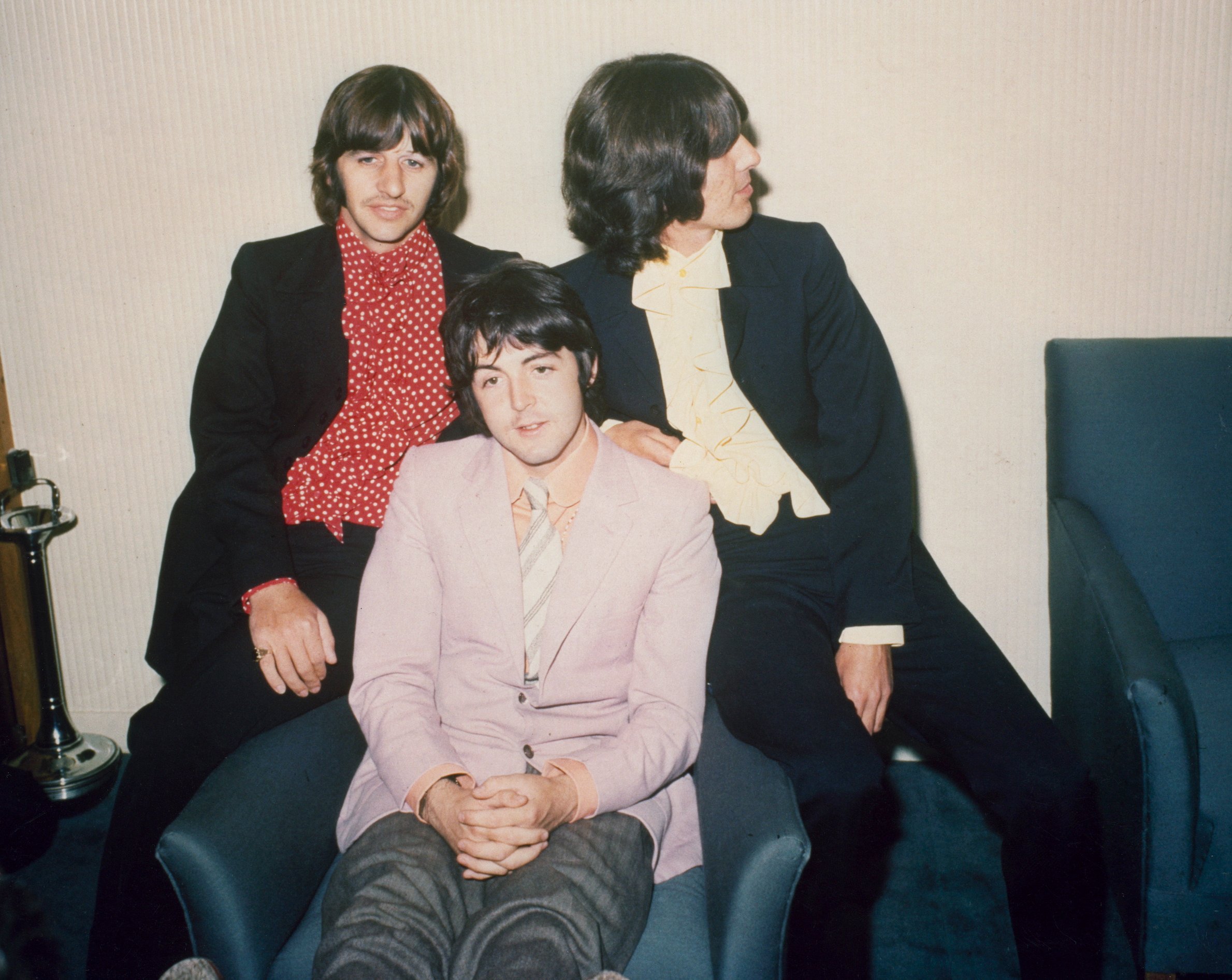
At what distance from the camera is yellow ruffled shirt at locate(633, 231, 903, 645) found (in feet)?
4.97

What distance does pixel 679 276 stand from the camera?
1577 millimetres

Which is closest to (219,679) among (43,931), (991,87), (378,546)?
(378,546)

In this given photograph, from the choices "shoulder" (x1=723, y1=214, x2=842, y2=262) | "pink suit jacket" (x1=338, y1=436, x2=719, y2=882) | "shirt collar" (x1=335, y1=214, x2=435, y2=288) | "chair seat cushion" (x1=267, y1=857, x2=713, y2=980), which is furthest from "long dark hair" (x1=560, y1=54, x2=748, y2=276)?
"chair seat cushion" (x1=267, y1=857, x2=713, y2=980)

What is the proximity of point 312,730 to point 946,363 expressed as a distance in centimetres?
159

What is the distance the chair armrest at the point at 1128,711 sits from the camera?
1.33 metres

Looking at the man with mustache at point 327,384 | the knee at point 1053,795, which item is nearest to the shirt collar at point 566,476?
the man with mustache at point 327,384

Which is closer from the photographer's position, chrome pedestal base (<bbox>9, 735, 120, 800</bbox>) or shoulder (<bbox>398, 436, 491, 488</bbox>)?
shoulder (<bbox>398, 436, 491, 488</bbox>)

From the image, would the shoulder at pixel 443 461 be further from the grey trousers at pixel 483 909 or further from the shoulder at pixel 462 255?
the grey trousers at pixel 483 909

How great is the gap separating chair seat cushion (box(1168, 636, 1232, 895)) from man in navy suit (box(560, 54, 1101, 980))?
0.75 feet

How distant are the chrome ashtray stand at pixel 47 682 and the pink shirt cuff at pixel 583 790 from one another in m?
1.59

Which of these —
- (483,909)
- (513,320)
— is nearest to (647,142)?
(513,320)

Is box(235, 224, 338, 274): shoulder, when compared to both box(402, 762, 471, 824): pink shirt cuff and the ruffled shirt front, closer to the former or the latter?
the ruffled shirt front

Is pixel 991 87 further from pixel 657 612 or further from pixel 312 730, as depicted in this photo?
pixel 312 730

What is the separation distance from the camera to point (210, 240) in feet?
6.86
